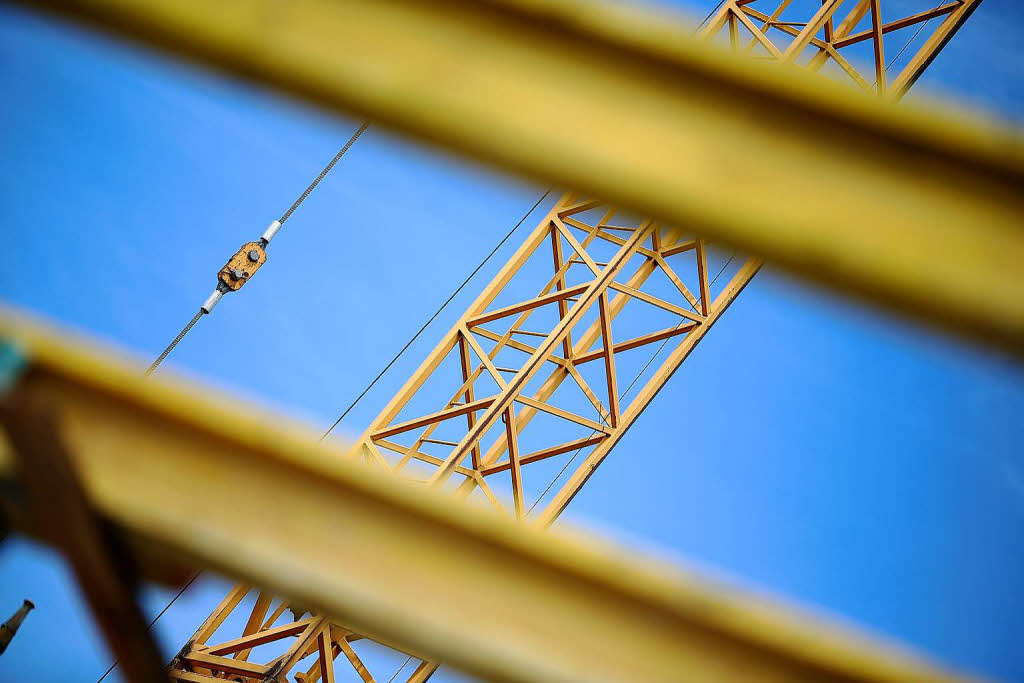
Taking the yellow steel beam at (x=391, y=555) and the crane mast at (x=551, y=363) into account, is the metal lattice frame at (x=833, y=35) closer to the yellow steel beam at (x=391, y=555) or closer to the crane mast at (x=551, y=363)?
the crane mast at (x=551, y=363)

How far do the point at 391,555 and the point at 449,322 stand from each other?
39962 millimetres

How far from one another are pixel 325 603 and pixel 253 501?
0.37 m

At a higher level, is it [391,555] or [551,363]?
[551,363]

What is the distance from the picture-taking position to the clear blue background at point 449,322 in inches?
1296

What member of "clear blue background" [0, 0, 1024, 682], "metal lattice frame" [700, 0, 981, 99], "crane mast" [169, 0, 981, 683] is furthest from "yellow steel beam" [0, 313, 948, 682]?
"clear blue background" [0, 0, 1024, 682]

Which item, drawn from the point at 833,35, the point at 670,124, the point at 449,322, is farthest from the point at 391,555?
the point at 449,322

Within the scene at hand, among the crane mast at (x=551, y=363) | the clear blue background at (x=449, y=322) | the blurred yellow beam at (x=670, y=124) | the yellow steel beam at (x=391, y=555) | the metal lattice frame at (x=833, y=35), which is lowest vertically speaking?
the yellow steel beam at (x=391, y=555)

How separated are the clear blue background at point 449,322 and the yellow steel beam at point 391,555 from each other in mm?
29477

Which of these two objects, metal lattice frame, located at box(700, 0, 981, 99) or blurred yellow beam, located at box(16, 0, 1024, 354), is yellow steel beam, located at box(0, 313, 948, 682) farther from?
metal lattice frame, located at box(700, 0, 981, 99)

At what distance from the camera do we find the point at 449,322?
42.7m

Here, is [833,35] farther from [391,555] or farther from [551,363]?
[391,555]

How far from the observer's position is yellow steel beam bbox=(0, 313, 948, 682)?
2.64 m

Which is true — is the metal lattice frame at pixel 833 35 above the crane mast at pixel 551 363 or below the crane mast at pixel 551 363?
above

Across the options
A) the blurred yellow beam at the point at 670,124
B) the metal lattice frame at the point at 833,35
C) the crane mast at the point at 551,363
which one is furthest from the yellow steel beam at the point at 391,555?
the metal lattice frame at the point at 833,35
